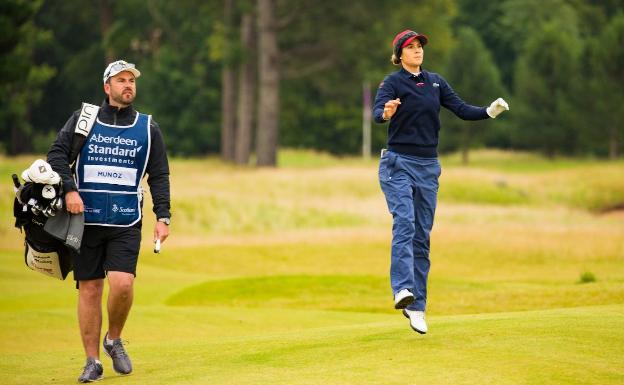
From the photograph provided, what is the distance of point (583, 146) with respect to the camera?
2643 inches

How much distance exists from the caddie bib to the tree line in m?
28.2

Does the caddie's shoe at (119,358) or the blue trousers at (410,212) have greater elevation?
the blue trousers at (410,212)

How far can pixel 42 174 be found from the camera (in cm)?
817

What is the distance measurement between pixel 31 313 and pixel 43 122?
61.0 meters

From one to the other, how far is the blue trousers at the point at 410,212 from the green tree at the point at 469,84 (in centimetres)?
5360

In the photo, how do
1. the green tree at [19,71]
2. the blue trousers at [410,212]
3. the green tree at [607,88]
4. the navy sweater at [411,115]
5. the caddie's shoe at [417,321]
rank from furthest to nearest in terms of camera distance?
the green tree at [607,88] → the green tree at [19,71] → the navy sweater at [411,115] → the blue trousers at [410,212] → the caddie's shoe at [417,321]

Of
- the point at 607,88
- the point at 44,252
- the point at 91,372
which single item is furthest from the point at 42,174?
the point at 607,88

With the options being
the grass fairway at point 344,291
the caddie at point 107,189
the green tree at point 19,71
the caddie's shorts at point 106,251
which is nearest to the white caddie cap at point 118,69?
the caddie at point 107,189

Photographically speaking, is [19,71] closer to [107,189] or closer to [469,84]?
[107,189]

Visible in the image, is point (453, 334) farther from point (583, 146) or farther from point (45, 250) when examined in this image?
point (583, 146)

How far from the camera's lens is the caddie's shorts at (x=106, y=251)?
8.45 metres

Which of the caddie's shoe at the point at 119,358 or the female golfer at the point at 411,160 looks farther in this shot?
the female golfer at the point at 411,160

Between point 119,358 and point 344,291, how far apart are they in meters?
9.98

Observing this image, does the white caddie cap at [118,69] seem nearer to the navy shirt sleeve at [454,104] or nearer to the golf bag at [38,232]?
the golf bag at [38,232]
